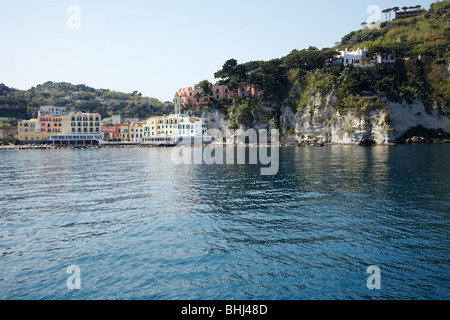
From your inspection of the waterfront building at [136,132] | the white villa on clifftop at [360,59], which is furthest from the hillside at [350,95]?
the waterfront building at [136,132]

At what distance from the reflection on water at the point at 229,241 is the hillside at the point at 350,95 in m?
70.2

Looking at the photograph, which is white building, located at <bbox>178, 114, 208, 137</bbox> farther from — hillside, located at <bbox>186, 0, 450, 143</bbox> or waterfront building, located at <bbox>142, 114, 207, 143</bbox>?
hillside, located at <bbox>186, 0, 450, 143</bbox>

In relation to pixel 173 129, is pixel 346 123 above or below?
below

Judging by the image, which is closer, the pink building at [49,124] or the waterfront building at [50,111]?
the pink building at [49,124]

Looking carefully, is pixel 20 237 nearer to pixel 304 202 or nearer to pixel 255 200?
pixel 255 200

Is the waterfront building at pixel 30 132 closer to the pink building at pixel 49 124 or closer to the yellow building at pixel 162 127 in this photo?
the pink building at pixel 49 124

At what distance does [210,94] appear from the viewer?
130125 mm

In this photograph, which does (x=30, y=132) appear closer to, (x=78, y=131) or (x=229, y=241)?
(x=78, y=131)

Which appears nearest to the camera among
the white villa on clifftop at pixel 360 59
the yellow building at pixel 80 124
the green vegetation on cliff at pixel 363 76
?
the green vegetation on cliff at pixel 363 76

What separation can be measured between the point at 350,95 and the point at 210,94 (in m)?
57.2

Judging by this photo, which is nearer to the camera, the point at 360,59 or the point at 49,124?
the point at 360,59

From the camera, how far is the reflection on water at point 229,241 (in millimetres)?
11844

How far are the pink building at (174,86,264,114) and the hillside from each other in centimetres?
358

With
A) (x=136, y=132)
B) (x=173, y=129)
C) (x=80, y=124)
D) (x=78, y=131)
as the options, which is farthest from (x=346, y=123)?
(x=78, y=131)
